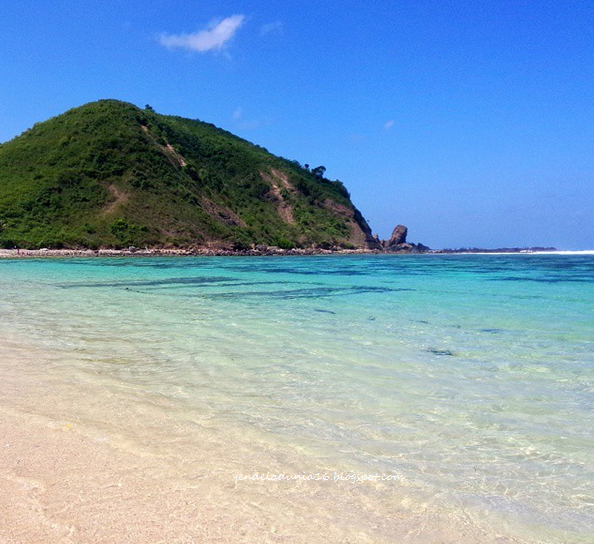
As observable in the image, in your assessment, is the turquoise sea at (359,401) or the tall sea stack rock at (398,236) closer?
the turquoise sea at (359,401)

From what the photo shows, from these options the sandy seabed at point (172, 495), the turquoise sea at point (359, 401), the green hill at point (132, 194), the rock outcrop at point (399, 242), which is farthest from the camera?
the rock outcrop at point (399, 242)

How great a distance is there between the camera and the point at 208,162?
115562 mm

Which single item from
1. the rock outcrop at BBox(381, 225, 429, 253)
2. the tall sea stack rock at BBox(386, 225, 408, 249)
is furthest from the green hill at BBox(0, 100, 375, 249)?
the tall sea stack rock at BBox(386, 225, 408, 249)

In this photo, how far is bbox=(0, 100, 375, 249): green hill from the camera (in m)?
70.6

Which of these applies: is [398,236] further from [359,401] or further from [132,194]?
[359,401]

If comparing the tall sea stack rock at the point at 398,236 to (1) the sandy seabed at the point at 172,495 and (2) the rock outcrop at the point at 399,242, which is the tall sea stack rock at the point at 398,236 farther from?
(1) the sandy seabed at the point at 172,495

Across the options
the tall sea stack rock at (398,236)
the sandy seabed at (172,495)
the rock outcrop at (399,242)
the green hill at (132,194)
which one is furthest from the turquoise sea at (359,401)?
the tall sea stack rock at (398,236)

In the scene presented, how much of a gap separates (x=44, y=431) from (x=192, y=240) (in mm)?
72639

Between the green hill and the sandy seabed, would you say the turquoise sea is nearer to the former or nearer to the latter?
the sandy seabed

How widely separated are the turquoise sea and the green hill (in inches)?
2480

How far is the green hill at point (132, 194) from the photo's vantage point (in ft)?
232

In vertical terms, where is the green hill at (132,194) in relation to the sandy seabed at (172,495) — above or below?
above

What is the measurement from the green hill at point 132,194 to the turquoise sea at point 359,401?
63.0 meters

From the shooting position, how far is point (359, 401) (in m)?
5.63
